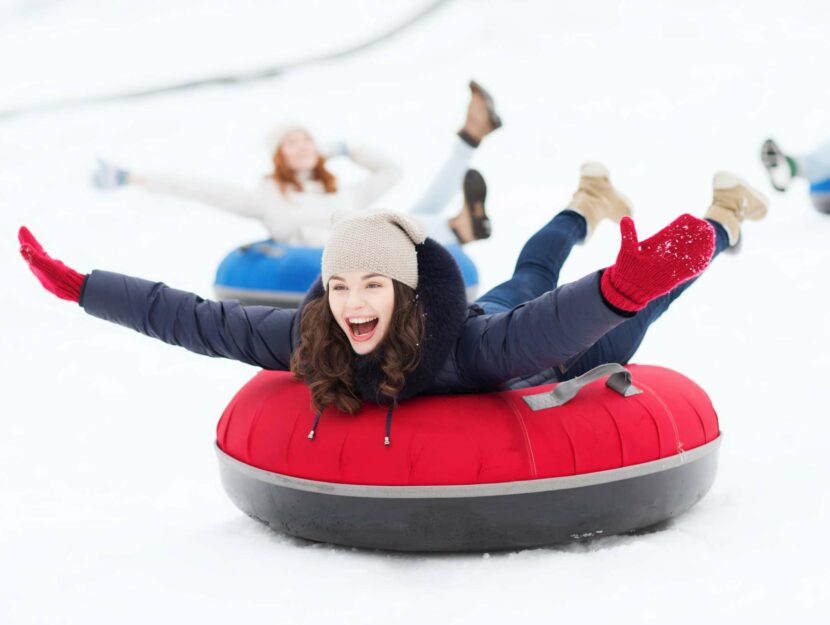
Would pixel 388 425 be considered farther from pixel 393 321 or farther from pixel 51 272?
pixel 51 272

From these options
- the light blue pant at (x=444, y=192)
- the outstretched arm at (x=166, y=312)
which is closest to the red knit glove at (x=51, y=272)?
the outstretched arm at (x=166, y=312)

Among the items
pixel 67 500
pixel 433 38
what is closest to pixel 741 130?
pixel 433 38

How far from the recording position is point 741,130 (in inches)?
366

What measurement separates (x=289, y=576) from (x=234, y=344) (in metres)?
0.57

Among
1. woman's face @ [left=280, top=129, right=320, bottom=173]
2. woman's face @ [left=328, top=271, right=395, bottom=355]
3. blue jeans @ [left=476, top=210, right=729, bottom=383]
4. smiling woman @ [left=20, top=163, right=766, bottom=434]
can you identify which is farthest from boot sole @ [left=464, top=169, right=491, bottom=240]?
woman's face @ [left=328, top=271, right=395, bottom=355]

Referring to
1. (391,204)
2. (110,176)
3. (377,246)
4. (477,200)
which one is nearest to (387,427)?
(377,246)

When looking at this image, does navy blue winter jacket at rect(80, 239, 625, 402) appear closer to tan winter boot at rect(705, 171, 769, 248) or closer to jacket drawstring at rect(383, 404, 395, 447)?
jacket drawstring at rect(383, 404, 395, 447)

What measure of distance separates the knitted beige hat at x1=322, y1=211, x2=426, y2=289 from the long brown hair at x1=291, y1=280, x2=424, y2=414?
0.14 feet

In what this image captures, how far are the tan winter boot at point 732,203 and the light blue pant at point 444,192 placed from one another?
78.1 inches

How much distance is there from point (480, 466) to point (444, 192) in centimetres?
328

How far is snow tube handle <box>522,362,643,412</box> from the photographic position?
7.37ft

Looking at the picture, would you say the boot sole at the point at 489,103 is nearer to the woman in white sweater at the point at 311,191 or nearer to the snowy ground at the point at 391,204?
the woman in white sweater at the point at 311,191

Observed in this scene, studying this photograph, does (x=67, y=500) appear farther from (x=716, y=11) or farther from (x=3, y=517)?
(x=716, y=11)

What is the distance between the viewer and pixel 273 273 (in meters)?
4.71
